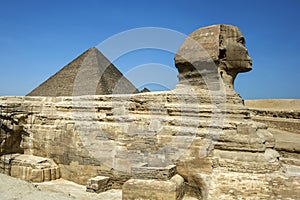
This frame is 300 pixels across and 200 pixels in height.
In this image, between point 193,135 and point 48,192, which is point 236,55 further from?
point 48,192

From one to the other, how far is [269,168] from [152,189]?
230cm

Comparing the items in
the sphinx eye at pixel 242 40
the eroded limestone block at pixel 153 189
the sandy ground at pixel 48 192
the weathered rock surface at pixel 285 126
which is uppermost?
the sphinx eye at pixel 242 40

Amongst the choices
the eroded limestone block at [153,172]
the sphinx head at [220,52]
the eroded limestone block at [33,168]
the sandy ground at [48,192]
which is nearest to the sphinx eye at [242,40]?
the sphinx head at [220,52]

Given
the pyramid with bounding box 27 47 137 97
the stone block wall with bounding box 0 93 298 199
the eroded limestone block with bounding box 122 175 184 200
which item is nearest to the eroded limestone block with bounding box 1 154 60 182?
the stone block wall with bounding box 0 93 298 199

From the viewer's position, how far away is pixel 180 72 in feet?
23.7

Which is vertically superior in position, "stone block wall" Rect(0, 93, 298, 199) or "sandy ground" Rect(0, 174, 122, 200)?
"stone block wall" Rect(0, 93, 298, 199)

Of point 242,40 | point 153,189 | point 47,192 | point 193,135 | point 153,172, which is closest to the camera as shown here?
point 153,189

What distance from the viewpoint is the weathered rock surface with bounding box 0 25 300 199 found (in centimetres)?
570

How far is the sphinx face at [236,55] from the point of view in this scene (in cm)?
672

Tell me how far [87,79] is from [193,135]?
9041 millimetres

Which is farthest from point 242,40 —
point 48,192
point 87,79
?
point 87,79

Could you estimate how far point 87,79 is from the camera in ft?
47.5

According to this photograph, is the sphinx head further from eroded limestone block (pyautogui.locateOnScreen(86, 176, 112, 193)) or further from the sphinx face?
eroded limestone block (pyautogui.locateOnScreen(86, 176, 112, 193))

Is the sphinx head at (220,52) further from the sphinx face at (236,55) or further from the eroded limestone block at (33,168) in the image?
the eroded limestone block at (33,168)
